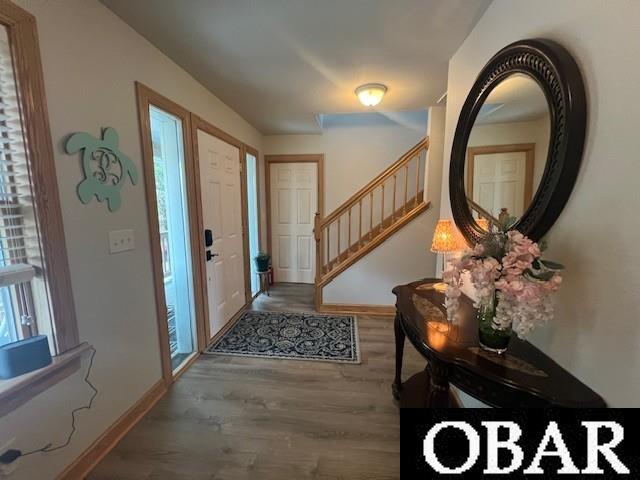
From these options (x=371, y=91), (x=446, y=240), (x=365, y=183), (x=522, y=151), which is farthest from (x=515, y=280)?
(x=365, y=183)

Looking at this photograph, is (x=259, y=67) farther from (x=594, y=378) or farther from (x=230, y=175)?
(x=594, y=378)

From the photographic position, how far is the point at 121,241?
5.15ft

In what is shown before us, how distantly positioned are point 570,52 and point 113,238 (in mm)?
2197

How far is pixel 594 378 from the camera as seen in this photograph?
0.83m

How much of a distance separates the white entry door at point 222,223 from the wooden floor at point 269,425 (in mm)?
622

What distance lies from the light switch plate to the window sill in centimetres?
51

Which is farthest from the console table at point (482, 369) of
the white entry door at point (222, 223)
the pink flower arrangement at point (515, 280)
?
the white entry door at point (222, 223)

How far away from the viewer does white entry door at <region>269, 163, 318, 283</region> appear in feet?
13.9

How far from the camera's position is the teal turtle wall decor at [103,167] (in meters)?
1.33

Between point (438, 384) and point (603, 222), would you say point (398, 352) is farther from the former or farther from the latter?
point (603, 222)

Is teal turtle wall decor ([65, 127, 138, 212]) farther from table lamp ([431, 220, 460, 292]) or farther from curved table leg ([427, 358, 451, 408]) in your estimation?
table lamp ([431, 220, 460, 292])

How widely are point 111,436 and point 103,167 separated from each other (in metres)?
1.49

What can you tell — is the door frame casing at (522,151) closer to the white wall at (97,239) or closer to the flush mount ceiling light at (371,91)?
the flush mount ceiling light at (371,91)

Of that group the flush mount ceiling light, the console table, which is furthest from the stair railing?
the console table
